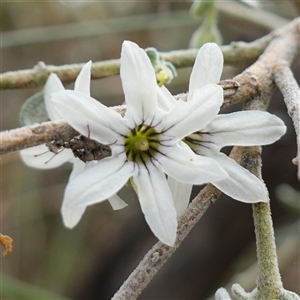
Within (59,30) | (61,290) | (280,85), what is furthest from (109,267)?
(280,85)

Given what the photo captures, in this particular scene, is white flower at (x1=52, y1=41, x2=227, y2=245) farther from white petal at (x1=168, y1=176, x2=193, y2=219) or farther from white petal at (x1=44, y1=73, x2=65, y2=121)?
white petal at (x1=44, y1=73, x2=65, y2=121)

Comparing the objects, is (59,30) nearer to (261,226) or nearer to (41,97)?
(41,97)

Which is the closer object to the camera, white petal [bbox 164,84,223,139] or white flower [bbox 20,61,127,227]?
white petal [bbox 164,84,223,139]

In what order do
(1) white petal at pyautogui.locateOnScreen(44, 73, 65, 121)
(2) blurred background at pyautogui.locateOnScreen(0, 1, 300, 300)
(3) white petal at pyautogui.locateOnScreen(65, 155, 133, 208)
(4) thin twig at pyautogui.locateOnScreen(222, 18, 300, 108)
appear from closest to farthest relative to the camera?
1. (3) white petal at pyautogui.locateOnScreen(65, 155, 133, 208)
2. (4) thin twig at pyautogui.locateOnScreen(222, 18, 300, 108)
3. (1) white petal at pyautogui.locateOnScreen(44, 73, 65, 121)
4. (2) blurred background at pyautogui.locateOnScreen(0, 1, 300, 300)

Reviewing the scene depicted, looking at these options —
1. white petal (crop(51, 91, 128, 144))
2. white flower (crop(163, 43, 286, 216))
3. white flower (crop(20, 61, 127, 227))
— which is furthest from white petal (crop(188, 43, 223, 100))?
white flower (crop(20, 61, 127, 227))

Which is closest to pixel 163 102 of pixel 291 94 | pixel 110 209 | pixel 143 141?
pixel 143 141

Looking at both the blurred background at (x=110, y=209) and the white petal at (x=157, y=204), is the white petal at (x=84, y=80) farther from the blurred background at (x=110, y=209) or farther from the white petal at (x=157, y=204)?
the blurred background at (x=110, y=209)

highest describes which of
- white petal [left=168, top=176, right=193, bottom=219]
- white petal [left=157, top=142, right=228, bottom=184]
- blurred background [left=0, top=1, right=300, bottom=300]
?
white petal [left=157, top=142, right=228, bottom=184]

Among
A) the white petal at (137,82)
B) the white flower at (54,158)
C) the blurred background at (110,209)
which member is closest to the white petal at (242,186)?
the white petal at (137,82)

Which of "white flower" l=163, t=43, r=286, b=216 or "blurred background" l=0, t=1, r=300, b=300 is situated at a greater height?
"white flower" l=163, t=43, r=286, b=216
